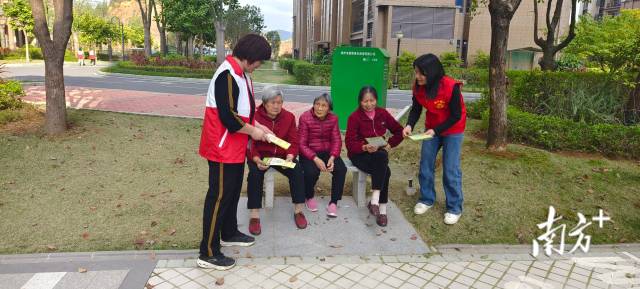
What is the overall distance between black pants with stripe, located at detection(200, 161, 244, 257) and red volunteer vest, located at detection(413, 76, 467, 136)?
2.04 metres

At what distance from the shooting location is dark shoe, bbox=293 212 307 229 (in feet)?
15.1

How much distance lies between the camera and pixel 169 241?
168 inches

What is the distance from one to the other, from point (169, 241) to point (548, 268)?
10.9 ft

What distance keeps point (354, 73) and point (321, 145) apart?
4.10 m

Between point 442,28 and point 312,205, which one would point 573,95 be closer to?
point 312,205

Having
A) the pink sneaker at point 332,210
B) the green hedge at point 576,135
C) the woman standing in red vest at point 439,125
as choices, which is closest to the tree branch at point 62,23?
the pink sneaker at point 332,210

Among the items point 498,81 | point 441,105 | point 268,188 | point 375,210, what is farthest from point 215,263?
point 498,81

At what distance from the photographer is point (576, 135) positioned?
7.23 meters

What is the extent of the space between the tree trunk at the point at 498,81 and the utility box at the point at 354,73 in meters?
2.30

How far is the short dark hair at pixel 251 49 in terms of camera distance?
135 inches

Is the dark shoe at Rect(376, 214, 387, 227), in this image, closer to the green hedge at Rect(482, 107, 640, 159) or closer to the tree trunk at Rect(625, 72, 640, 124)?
the green hedge at Rect(482, 107, 640, 159)

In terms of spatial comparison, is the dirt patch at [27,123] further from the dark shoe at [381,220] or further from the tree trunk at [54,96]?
the dark shoe at [381,220]

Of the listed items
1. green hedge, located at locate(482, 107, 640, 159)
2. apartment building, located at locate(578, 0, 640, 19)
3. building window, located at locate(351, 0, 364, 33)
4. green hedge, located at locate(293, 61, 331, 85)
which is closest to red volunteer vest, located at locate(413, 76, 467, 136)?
green hedge, located at locate(482, 107, 640, 159)

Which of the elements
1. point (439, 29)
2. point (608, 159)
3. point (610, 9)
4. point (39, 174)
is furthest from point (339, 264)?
point (610, 9)
